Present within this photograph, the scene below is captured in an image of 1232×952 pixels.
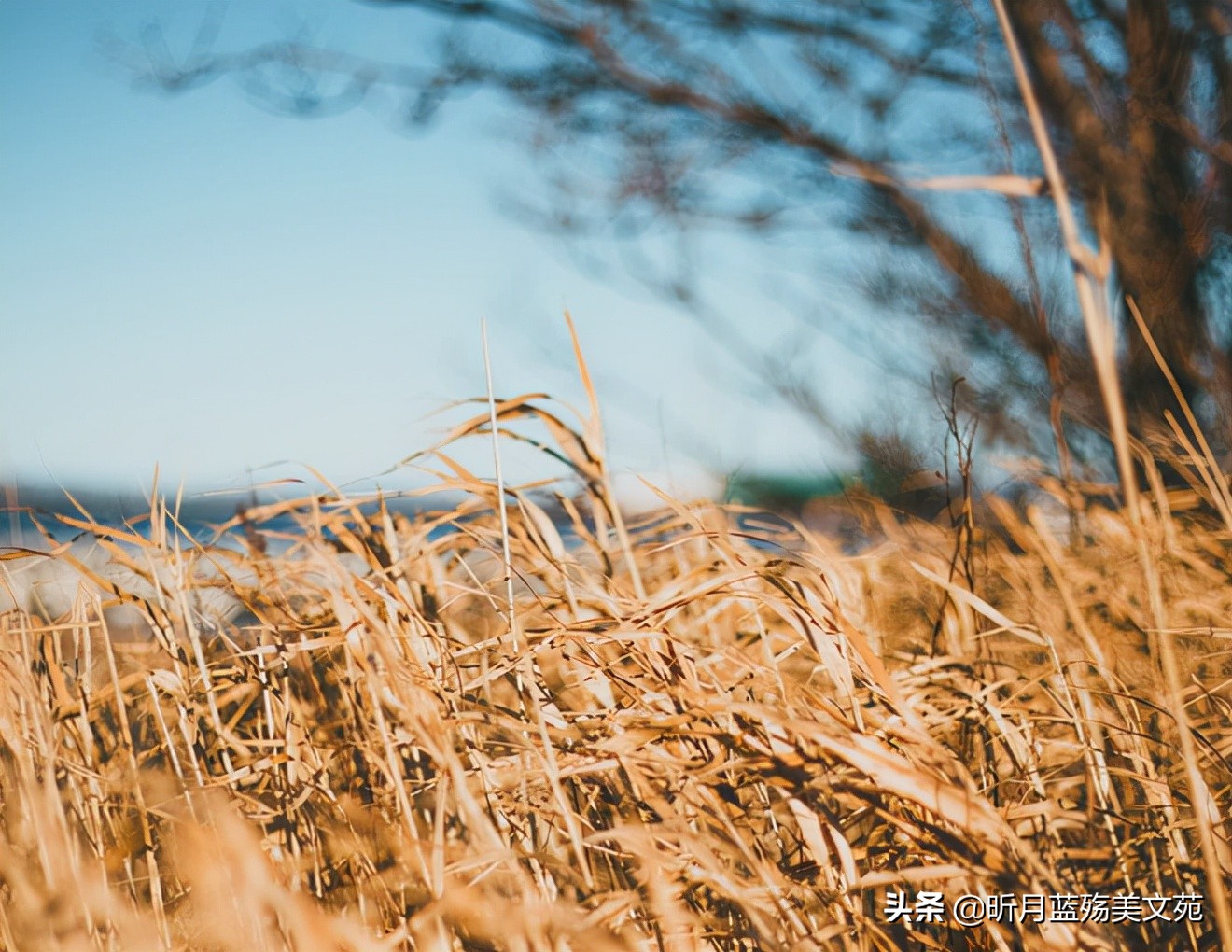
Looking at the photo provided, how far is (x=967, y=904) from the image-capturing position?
0.58 metres

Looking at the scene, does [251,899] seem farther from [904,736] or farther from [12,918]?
[904,736]

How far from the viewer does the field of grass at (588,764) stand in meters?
0.56

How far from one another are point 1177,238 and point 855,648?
1749 millimetres

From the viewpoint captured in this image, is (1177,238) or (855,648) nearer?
(855,648)

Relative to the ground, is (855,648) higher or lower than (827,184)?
lower

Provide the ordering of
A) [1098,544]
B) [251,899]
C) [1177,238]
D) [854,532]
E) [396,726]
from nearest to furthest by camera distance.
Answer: [251,899], [396,726], [1098,544], [854,532], [1177,238]

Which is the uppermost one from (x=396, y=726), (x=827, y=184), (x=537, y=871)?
(x=827, y=184)

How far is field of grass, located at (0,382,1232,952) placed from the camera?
1.83 ft

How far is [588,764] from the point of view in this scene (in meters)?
0.63

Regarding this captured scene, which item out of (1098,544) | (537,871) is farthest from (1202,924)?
(1098,544)

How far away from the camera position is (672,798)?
0.67 meters

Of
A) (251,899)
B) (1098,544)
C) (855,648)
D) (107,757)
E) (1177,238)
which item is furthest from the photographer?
(1177,238)

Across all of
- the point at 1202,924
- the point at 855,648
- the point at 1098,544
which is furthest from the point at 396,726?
the point at 1098,544

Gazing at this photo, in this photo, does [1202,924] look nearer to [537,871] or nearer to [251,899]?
[537,871]
